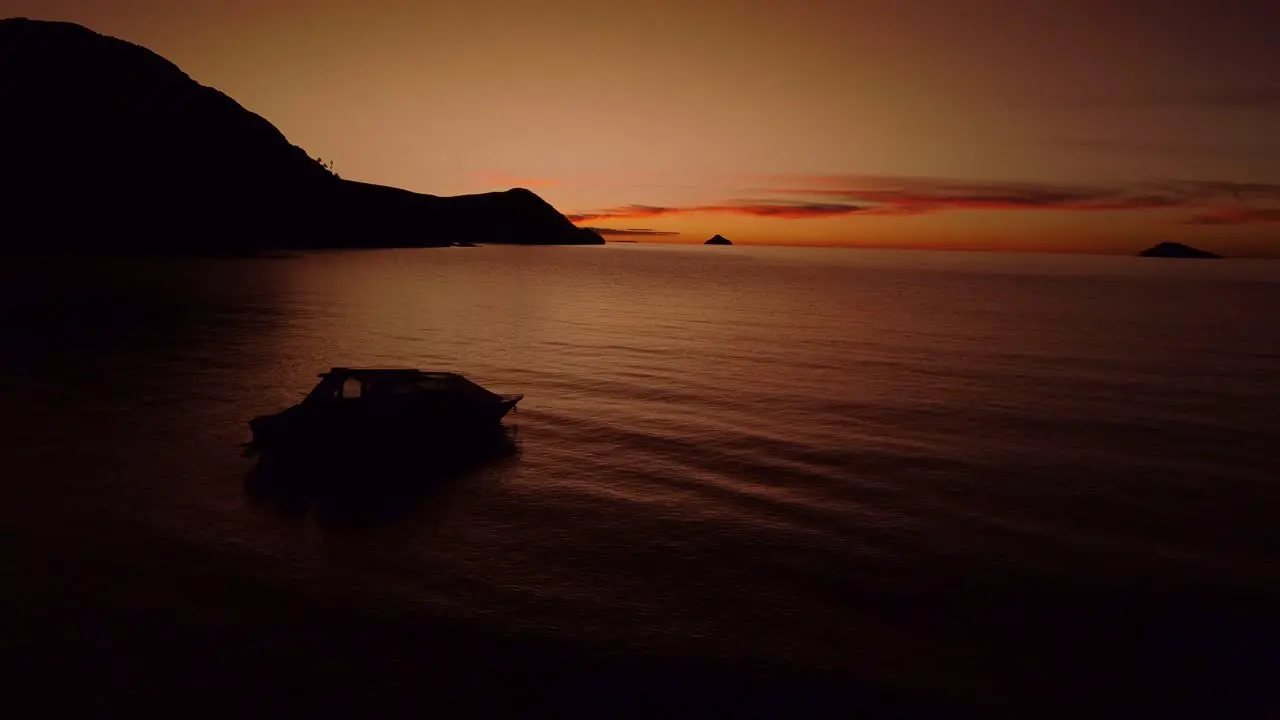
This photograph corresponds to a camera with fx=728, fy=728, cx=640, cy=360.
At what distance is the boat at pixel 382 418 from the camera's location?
92.4 ft

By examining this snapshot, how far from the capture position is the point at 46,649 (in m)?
15.5

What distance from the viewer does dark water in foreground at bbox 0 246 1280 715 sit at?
15047mm

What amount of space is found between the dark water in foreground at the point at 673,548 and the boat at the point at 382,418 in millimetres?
1770

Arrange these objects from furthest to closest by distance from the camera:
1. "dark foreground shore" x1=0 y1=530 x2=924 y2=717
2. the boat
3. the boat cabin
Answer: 1. the boat cabin
2. the boat
3. "dark foreground shore" x1=0 y1=530 x2=924 y2=717

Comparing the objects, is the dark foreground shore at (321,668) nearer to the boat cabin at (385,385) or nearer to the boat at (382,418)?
the boat at (382,418)

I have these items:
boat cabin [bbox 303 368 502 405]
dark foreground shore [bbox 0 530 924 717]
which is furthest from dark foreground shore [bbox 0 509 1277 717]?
boat cabin [bbox 303 368 502 405]

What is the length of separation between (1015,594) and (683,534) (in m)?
8.92

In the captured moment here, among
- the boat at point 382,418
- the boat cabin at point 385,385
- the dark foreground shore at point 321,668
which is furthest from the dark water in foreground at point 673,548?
the boat cabin at point 385,385

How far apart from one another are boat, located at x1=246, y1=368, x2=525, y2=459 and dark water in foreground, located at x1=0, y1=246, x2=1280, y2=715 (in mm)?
1770

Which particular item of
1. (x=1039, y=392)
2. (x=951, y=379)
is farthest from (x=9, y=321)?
(x=1039, y=392)

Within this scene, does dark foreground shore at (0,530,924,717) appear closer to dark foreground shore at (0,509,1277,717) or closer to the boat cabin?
dark foreground shore at (0,509,1277,717)

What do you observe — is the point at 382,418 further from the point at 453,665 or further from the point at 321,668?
the point at 453,665

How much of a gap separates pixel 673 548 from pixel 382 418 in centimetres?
1420

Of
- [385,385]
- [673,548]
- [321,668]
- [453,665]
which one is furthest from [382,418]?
[453,665]
